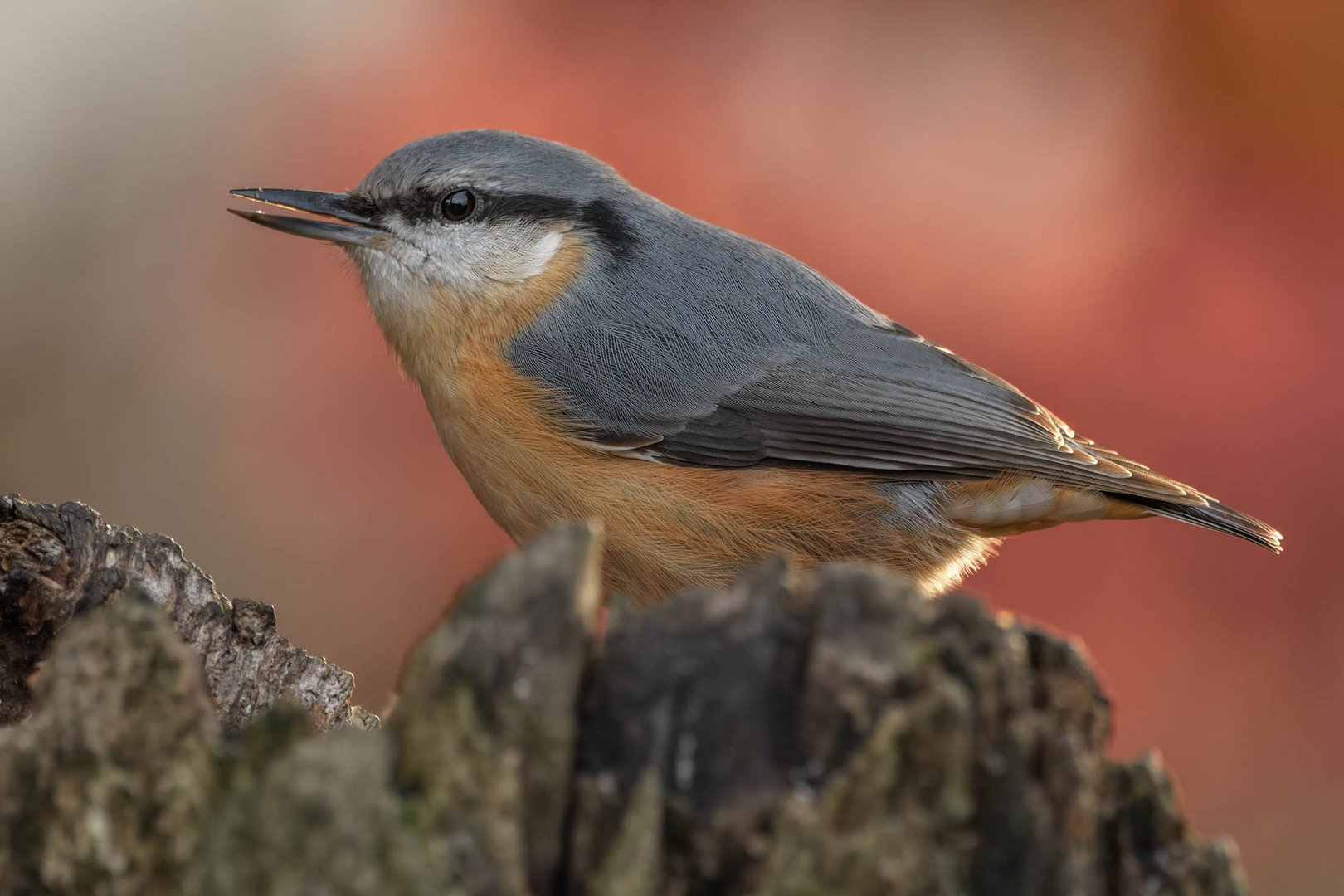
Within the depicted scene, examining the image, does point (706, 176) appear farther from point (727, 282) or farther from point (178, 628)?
point (178, 628)

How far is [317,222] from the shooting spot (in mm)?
3654

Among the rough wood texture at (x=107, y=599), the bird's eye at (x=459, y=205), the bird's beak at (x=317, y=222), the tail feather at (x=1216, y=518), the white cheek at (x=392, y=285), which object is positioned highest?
the bird's eye at (x=459, y=205)

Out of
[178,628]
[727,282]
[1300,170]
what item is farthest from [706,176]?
[178,628]

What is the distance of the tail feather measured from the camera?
138 inches

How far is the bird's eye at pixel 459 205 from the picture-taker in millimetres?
3764

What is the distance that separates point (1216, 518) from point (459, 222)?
218cm

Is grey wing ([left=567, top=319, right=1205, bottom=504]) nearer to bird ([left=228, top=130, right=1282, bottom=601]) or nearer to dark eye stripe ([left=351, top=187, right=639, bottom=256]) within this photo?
bird ([left=228, top=130, right=1282, bottom=601])

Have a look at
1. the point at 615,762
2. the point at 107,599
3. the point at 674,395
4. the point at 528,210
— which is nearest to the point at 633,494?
the point at 674,395

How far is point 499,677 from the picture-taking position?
1.33m

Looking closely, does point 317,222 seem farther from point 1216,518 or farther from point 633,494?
point 1216,518

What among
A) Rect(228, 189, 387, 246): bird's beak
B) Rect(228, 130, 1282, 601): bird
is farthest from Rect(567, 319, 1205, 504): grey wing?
Rect(228, 189, 387, 246): bird's beak

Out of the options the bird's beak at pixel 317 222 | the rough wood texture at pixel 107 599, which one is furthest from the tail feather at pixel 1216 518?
the rough wood texture at pixel 107 599

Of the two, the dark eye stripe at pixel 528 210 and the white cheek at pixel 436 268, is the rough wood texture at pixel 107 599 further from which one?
the dark eye stripe at pixel 528 210

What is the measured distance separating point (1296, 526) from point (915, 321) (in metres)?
1.52
